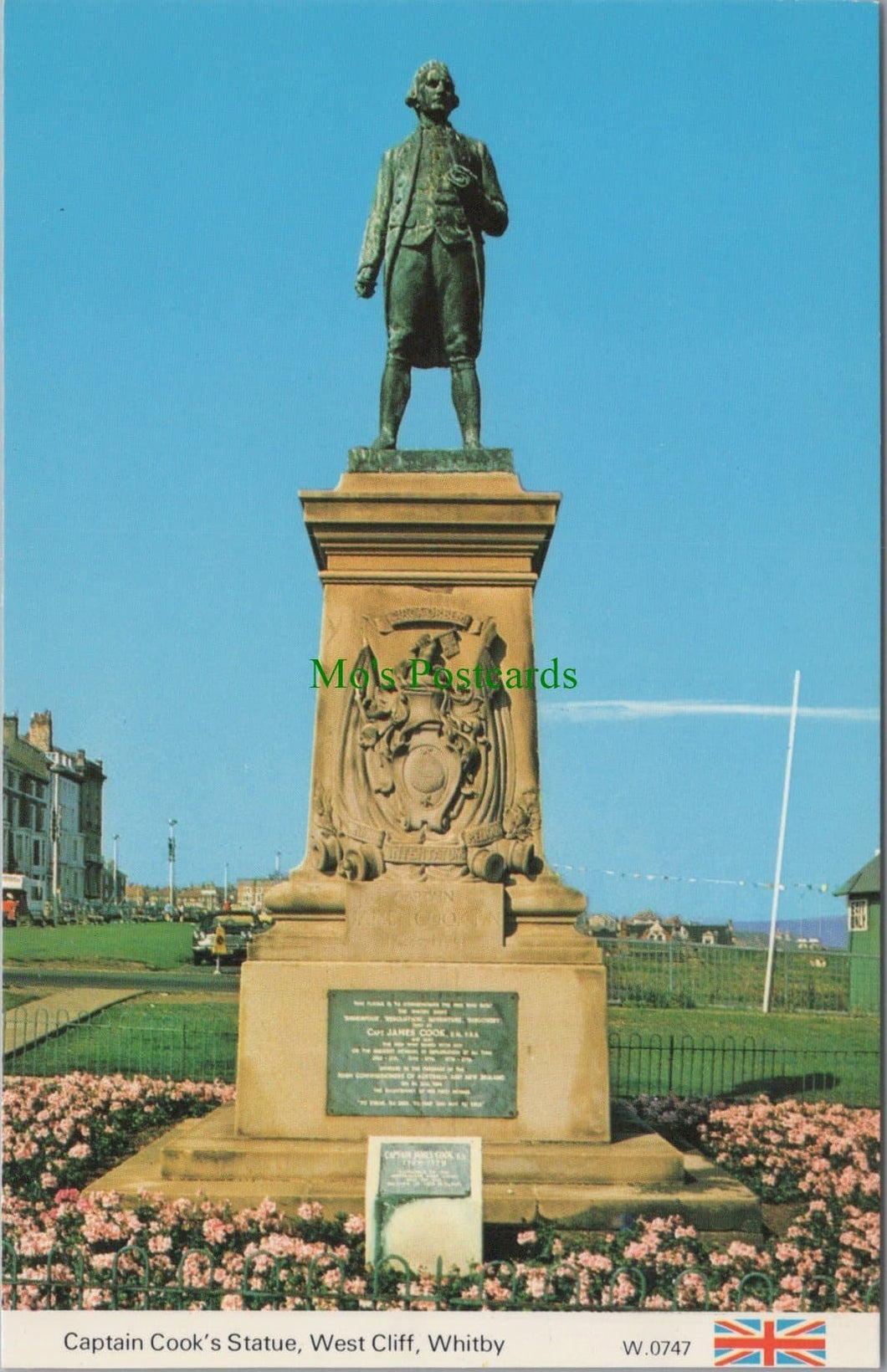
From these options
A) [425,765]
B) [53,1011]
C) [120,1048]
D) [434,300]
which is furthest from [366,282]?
[53,1011]

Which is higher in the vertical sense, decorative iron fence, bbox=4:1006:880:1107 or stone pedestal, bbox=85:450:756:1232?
stone pedestal, bbox=85:450:756:1232

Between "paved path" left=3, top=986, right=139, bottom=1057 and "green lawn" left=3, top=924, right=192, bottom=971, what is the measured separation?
703 centimetres

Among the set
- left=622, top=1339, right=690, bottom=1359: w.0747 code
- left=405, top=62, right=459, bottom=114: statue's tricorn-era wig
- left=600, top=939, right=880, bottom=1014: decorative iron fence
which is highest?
left=405, top=62, right=459, bottom=114: statue's tricorn-era wig

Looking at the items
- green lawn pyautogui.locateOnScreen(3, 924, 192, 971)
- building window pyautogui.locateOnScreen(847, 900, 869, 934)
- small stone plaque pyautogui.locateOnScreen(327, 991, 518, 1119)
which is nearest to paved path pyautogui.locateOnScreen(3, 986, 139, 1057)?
small stone plaque pyautogui.locateOnScreen(327, 991, 518, 1119)

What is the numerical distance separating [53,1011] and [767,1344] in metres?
13.5

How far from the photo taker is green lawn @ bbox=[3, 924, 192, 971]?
30.8 m

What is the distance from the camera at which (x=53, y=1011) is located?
62.8 feet

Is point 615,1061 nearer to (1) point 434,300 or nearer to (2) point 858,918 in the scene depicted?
(1) point 434,300

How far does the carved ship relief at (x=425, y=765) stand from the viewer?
30.3 feet

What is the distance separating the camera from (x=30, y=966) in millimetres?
28422

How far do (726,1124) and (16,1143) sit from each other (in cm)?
521

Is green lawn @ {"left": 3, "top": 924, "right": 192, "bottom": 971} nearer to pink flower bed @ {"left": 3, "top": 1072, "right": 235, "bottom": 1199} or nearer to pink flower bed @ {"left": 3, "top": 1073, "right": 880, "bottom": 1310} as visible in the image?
pink flower bed @ {"left": 3, "top": 1072, "right": 235, "bottom": 1199}

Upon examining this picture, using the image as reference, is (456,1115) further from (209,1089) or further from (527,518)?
(209,1089)

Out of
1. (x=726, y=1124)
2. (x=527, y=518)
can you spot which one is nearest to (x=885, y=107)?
(x=527, y=518)
